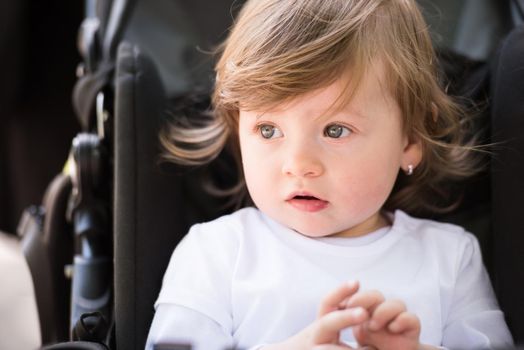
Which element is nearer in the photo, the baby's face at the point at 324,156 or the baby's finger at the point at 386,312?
the baby's finger at the point at 386,312

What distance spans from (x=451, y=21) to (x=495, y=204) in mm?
410

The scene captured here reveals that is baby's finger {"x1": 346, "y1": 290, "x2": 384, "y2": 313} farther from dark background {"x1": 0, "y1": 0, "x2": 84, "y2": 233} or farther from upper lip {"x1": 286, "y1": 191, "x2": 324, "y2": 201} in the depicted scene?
dark background {"x1": 0, "y1": 0, "x2": 84, "y2": 233}

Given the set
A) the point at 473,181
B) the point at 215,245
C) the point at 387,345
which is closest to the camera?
the point at 387,345

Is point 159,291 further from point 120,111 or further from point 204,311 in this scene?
point 120,111

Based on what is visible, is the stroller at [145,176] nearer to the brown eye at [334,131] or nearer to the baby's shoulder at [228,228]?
the baby's shoulder at [228,228]

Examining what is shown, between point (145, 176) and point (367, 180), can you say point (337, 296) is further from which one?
point (145, 176)

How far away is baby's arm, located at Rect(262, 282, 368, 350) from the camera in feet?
3.15

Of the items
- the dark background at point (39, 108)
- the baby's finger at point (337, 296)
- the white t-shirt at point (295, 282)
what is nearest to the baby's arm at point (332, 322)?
the baby's finger at point (337, 296)

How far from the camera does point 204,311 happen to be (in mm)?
1118

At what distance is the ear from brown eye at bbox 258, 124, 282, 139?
0.75 feet

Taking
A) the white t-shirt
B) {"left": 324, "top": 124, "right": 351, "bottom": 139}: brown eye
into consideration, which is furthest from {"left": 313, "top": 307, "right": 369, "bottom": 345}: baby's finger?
{"left": 324, "top": 124, "right": 351, "bottom": 139}: brown eye

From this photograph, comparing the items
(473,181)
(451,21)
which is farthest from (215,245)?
(451,21)

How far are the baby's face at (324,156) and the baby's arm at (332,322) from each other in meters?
0.17

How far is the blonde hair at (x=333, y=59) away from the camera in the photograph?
1.09m
